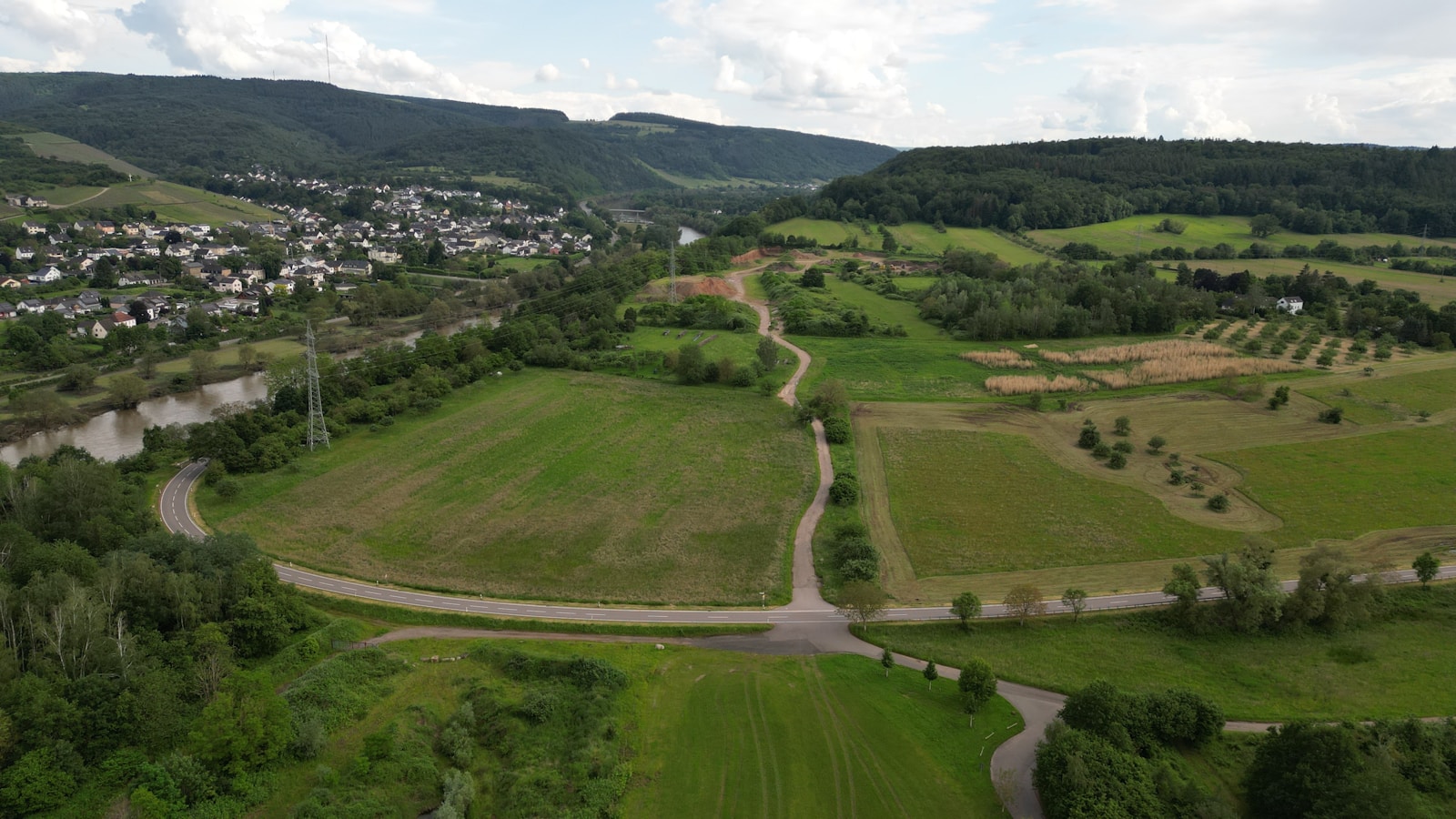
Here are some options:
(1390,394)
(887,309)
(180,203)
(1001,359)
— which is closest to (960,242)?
(887,309)

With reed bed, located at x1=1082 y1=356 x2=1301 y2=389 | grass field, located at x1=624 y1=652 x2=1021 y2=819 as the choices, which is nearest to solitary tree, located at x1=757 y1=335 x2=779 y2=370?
reed bed, located at x1=1082 y1=356 x2=1301 y2=389

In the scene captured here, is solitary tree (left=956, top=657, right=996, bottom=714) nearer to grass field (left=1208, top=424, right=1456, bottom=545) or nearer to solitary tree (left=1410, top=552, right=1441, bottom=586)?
grass field (left=1208, top=424, right=1456, bottom=545)

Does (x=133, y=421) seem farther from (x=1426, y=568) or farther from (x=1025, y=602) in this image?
(x=1426, y=568)

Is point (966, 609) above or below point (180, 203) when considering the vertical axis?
below

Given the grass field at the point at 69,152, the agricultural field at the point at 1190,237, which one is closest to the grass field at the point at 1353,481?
the agricultural field at the point at 1190,237

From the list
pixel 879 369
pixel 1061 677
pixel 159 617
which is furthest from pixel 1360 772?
pixel 879 369

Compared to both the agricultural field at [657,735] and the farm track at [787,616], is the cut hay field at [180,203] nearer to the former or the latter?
the farm track at [787,616]

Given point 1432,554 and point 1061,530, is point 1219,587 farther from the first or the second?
point 1432,554
